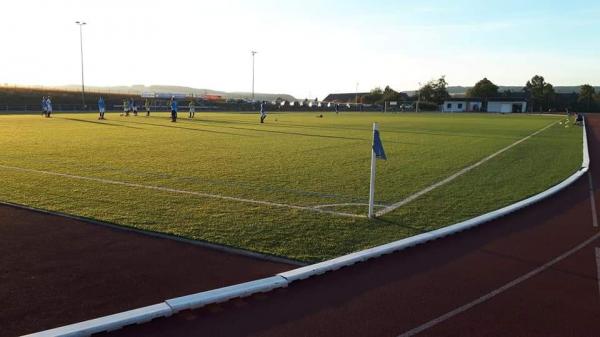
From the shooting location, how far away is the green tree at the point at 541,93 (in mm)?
118062

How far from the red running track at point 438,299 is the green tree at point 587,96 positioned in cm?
12845

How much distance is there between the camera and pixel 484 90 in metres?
128

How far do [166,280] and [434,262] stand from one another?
323cm

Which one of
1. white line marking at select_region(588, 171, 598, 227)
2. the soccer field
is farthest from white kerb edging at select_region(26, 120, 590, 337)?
white line marking at select_region(588, 171, 598, 227)

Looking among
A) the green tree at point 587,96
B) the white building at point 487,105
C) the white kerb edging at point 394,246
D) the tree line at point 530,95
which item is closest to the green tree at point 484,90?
the tree line at point 530,95

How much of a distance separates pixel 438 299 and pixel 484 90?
134 meters

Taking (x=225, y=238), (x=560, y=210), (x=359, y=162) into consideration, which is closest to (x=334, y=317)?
(x=225, y=238)

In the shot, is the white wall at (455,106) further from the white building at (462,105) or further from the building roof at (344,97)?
the building roof at (344,97)

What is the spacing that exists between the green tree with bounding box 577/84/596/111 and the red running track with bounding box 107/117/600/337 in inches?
5057

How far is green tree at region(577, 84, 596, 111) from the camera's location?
11538 cm

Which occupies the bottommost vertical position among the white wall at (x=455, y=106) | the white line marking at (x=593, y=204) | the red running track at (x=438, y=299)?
the red running track at (x=438, y=299)

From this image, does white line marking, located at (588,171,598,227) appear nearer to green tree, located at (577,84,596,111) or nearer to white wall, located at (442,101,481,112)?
white wall, located at (442,101,481,112)

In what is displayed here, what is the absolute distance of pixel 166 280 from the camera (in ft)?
16.3

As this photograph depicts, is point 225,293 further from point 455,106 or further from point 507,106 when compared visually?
point 455,106
